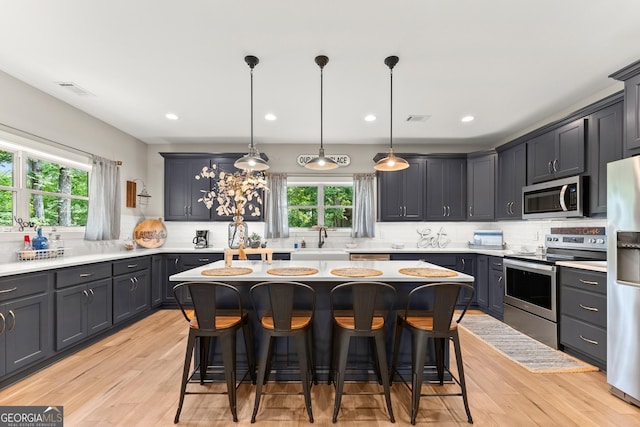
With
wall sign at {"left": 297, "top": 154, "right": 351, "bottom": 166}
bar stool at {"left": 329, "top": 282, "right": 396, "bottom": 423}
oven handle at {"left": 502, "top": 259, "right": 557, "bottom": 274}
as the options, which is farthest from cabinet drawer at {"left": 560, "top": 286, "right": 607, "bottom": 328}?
wall sign at {"left": 297, "top": 154, "right": 351, "bottom": 166}

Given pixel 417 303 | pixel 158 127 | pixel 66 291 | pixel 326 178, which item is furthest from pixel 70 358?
pixel 326 178

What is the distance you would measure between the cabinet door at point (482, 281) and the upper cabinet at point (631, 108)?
237 centimetres

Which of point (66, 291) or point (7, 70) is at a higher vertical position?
point (7, 70)

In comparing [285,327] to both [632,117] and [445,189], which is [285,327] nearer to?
[632,117]

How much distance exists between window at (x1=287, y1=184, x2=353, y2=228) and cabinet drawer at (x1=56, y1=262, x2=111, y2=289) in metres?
2.80

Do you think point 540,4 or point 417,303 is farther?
point 417,303

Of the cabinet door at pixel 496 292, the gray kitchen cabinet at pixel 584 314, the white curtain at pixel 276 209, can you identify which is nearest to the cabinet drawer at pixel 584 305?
the gray kitchen cabinet at pixel 584 314

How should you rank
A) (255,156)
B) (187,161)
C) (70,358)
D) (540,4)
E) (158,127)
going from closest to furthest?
(540,4)
(255,156)
(70,358)
(158,127)
(187,161)

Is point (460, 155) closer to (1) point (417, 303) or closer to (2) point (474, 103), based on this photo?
(2) point (474, 103)

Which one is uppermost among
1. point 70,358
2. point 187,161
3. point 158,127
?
point 158,127

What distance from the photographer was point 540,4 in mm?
2000

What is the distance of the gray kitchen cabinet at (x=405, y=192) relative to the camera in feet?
16.8

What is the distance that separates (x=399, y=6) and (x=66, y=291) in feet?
12.3

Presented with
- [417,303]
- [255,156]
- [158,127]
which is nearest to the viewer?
[417,303]
